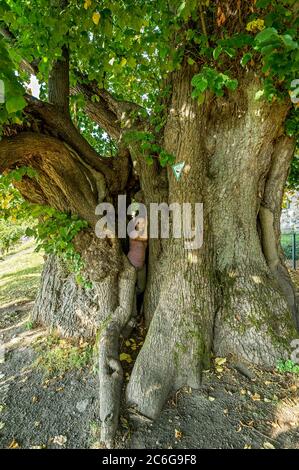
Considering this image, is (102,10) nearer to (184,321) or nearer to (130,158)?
(130,158)

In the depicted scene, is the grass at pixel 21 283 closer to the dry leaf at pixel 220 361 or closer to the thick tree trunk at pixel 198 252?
the thick tree trunk at pixel 198 252

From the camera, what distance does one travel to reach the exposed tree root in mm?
2256

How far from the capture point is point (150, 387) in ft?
8.31

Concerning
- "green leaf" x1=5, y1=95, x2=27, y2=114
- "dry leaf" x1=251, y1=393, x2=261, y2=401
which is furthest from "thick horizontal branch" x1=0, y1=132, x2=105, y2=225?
"dry leaf" x1=251, y1=393, x2=261, y2=401

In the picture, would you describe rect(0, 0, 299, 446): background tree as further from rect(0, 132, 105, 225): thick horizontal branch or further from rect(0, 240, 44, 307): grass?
rect(0, 240, 44, 307): grass

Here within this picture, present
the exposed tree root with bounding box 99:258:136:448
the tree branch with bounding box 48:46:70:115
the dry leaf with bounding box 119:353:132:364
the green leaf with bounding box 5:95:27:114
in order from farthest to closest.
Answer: the tree branch with bounding box 48:46:70:115 < the dry leaf with bounding box 119:353:132:364 < the exposed tree root with bounding box 99:258:136:448 < the green leaf with bounding box 5:95:27:114

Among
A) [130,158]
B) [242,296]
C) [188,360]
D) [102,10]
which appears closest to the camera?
[102,10]
